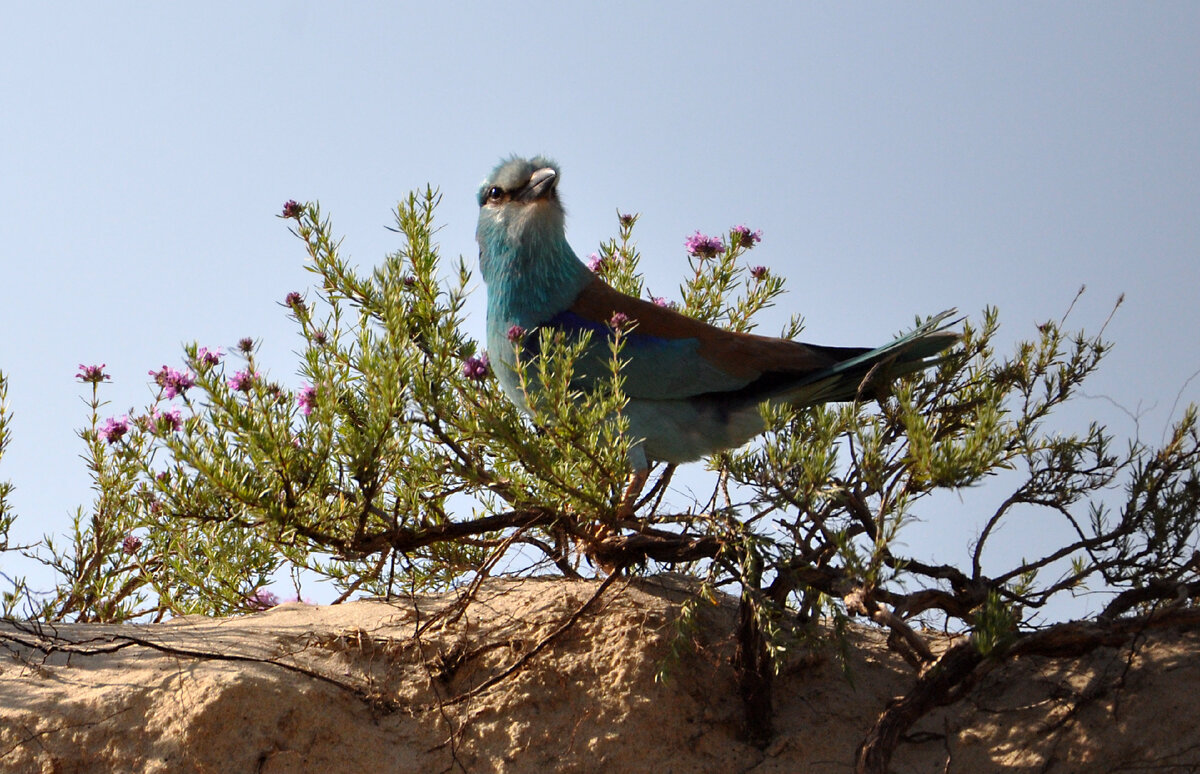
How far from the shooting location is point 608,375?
13.0ft

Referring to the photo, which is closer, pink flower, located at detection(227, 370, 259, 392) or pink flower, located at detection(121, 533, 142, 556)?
pink flower, located at detection(227, 370, 259, 392)

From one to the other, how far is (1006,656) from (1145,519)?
85 centimetres

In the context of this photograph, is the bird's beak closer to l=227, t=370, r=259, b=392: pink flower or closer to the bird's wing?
the bird's wing

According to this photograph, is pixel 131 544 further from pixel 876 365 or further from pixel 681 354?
pixel 876 365

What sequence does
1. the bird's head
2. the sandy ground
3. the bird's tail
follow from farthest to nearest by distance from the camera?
the bird's head < the bird's tail < the sandy ground

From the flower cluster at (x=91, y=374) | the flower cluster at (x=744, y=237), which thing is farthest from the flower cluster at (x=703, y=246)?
the flower cluster at (x=91, y=374)

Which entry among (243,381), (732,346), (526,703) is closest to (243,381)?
(243,381)

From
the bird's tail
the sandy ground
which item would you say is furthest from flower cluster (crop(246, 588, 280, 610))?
the bird's tail

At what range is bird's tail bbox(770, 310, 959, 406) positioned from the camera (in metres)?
3.73

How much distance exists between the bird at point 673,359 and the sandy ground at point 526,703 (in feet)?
2.03

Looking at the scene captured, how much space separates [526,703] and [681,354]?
136 cm

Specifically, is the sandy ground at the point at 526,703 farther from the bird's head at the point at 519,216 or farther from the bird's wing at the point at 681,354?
Result: the bird's head at the point at 519,216

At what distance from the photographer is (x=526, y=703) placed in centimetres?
328

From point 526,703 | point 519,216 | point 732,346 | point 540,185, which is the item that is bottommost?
point 526,703
